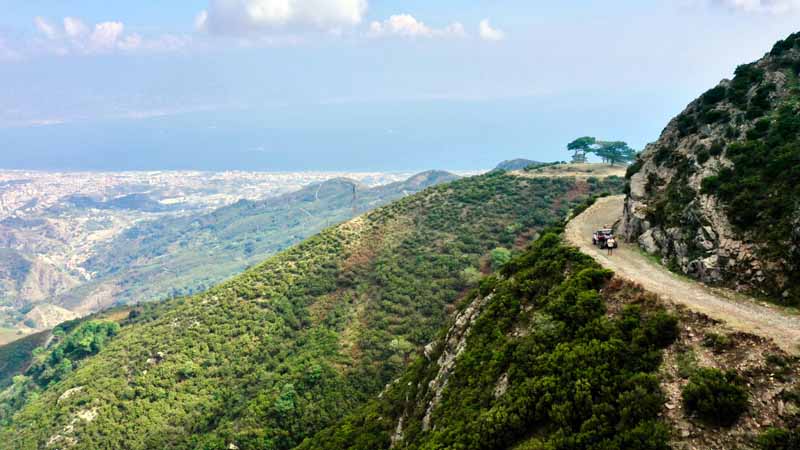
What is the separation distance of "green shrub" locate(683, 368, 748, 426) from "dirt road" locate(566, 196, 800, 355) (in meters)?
2.79

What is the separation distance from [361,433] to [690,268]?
1043 inches

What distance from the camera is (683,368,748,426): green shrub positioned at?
14.1 m

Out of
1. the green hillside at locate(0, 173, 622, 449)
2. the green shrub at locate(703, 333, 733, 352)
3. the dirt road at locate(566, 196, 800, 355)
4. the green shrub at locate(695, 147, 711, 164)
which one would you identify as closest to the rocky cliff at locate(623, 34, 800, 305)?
the green shrub at locate(695, 147, 711, 164)

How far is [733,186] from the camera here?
2628 cm

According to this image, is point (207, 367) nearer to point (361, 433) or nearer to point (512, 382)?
point (361, 433)

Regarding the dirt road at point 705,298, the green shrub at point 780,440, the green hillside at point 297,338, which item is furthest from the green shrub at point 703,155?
the green hillside at point 297,338

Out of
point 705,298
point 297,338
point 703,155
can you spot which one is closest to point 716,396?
point 705,298

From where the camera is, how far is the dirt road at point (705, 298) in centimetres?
1695

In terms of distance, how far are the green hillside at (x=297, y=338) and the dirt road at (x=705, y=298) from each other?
91.1 ft

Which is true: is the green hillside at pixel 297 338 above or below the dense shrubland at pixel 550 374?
below

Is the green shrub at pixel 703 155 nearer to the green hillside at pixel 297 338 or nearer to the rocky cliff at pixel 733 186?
the rocky cliff at pixel 733 186

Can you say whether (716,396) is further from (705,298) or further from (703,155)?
(703,155)

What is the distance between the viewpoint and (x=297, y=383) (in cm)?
5000

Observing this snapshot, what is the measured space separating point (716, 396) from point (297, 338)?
52.6m
